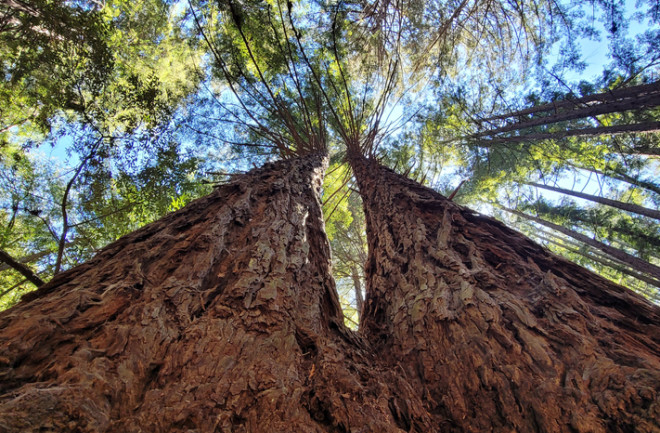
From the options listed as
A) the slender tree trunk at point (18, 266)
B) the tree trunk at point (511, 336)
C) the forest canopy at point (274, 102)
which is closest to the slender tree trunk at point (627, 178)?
the forest canopy at point (274, 102)

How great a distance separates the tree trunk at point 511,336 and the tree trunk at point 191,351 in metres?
0.19

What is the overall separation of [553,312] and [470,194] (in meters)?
10.5

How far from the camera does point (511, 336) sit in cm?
124

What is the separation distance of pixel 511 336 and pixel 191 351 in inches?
46.3

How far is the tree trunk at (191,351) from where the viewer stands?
81cm

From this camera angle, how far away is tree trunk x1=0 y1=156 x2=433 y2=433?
0.81 meters

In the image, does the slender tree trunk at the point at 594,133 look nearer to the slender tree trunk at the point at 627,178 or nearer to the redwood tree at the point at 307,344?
the slender tree trunk at the point at 627,178

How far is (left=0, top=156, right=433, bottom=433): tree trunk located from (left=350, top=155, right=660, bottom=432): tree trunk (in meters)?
0.19

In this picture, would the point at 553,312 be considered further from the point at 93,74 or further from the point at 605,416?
Answer: the point at 93,74

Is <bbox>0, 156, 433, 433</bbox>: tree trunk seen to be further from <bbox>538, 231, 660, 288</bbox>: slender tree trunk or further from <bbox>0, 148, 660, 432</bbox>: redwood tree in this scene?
<bbox>538, 231, 660, 288</bbox>: slender tree trunk

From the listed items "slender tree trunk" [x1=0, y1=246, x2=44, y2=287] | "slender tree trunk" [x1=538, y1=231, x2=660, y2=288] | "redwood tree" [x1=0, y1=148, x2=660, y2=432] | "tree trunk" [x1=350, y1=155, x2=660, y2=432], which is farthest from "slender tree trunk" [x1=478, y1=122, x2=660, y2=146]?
"slender tree trunk" [x1=0, y1=246, x2=44, y2=287]

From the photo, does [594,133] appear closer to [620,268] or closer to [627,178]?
[627,178]

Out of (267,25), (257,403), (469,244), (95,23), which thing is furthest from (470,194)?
(257,403)

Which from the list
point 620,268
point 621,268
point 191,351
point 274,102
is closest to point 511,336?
point 191,351
